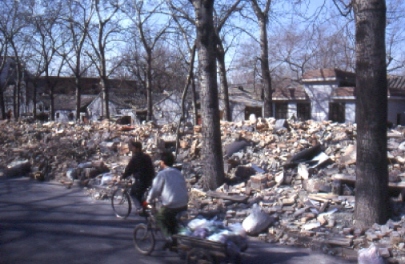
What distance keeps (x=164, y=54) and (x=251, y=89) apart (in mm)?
14145

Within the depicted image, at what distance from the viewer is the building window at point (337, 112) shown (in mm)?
41000

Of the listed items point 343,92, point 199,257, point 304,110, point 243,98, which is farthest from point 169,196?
point 243,98

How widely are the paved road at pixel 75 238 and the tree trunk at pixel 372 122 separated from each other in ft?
4.41

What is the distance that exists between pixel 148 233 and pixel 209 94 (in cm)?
482

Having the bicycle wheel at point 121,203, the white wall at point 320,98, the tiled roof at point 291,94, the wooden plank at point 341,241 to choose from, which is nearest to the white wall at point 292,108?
the tiled roof at point 291,94

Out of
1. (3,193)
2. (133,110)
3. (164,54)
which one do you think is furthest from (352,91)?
(3,193)

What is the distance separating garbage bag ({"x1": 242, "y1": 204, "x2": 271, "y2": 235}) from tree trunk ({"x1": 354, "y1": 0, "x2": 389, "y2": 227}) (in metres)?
1.54

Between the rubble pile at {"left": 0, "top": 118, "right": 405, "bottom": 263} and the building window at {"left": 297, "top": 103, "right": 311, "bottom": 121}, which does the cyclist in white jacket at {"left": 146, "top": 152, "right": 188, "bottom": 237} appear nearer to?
the rubble pile at {"left": 0, "top": 118, "right": 405, "bottom": 263}

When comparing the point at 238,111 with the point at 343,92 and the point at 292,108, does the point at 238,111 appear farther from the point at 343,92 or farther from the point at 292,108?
the point at 343,92

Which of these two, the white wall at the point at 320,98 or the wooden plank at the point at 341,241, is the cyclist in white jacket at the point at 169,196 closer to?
the wooden plank at the point at 341,241

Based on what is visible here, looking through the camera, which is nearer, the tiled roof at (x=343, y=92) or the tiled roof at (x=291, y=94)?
the tiled roof at (x=343, y=92)

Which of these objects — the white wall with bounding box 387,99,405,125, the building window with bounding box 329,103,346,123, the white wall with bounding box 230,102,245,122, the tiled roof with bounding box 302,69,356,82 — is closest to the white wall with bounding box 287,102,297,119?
the tiled roof with bounding box 302,69,356,82

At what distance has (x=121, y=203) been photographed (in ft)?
36.2

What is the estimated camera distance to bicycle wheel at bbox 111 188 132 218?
10.6m
